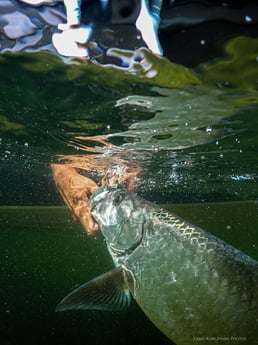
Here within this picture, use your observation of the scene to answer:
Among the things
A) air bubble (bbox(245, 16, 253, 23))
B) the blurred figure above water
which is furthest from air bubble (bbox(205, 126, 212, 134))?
air bubble (bbox(245, 16, 253, 23))

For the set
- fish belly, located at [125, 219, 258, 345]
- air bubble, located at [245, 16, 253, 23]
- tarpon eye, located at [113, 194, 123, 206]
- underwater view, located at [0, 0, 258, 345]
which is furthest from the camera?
tarpon eye, located at [113, 194, 123, 206]

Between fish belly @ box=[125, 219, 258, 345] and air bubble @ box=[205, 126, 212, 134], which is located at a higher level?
fish belly @ box=[125, 219, 258, 345]

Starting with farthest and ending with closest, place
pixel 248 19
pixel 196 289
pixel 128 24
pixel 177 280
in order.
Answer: pixel 128 24 → pixel 248 19 → pixel 177 280 → pixel 196 289

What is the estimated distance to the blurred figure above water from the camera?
5195 mm

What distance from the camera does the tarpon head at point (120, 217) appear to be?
5430 millimetres

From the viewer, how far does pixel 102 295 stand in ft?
15.6

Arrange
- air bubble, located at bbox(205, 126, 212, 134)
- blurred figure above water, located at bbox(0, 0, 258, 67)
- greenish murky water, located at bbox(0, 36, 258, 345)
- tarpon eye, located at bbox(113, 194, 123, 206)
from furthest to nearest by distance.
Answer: air bubble, located at bbox(205, 126, 212, 134), greenish murky water, located at bbox(0, 36, 258, 345), tarpon eye, located at bbox(113, 194, 123, 206), blurred figure above water, located at bbox(0, 0, 258, 67)

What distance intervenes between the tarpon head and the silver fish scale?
0.73 ft

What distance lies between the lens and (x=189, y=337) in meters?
4.39

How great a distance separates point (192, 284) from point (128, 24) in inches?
158

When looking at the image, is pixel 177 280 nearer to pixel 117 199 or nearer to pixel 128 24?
pixel 117 199

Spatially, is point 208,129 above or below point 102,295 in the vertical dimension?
below

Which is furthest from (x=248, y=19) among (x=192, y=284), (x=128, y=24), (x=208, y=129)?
(x=208, y=129)

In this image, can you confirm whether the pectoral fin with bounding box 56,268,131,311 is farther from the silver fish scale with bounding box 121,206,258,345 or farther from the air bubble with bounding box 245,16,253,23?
the air bubble with bounding box 245,16,253,23
